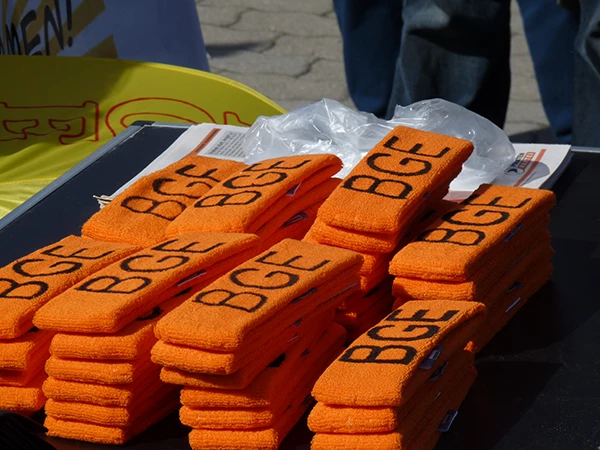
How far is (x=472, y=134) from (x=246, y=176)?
417 mm

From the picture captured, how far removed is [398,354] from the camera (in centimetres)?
84

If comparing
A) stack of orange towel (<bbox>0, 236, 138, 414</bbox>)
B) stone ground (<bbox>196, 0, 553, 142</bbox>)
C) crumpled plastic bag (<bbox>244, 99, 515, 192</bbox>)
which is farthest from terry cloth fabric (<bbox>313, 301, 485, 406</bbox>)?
stone ground (<bbox>196, 0, 553, 142</bbox>)

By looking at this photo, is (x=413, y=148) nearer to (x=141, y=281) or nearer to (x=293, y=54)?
(x=141, y=281)

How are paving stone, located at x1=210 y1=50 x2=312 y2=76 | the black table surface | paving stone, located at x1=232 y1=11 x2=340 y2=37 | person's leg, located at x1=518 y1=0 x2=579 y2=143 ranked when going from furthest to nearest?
paving stone, located at x1=232 y1=11 x2=340 y2=37
paving stone, located at x1=210 y1=50 x2=312 y2=76
person's leg, located at x1=518 y1=0 x2=579 y2=143
the black table surface

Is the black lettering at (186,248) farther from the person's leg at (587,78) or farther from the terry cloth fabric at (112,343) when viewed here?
the person's leg at (587,78)

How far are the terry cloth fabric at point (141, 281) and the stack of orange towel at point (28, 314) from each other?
0.04 meters

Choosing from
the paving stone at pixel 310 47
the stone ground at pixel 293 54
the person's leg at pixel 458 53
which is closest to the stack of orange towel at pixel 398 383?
the person's leg at pixel 458 53

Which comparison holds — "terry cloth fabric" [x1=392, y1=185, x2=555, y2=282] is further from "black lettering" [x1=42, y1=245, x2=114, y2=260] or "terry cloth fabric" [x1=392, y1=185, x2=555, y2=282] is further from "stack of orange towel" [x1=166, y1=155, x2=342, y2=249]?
"black lettering" [x1=42, y1=245, x2=114, y2=260]

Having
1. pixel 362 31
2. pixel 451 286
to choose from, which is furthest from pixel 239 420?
pixel 362 31

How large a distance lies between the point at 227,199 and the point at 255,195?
0.04m

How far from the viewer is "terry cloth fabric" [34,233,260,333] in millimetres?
889

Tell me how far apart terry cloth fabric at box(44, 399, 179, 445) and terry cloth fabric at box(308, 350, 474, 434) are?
0.19 m

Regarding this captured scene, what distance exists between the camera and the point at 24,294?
0.98 meters

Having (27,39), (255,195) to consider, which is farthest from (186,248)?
(27,39)
